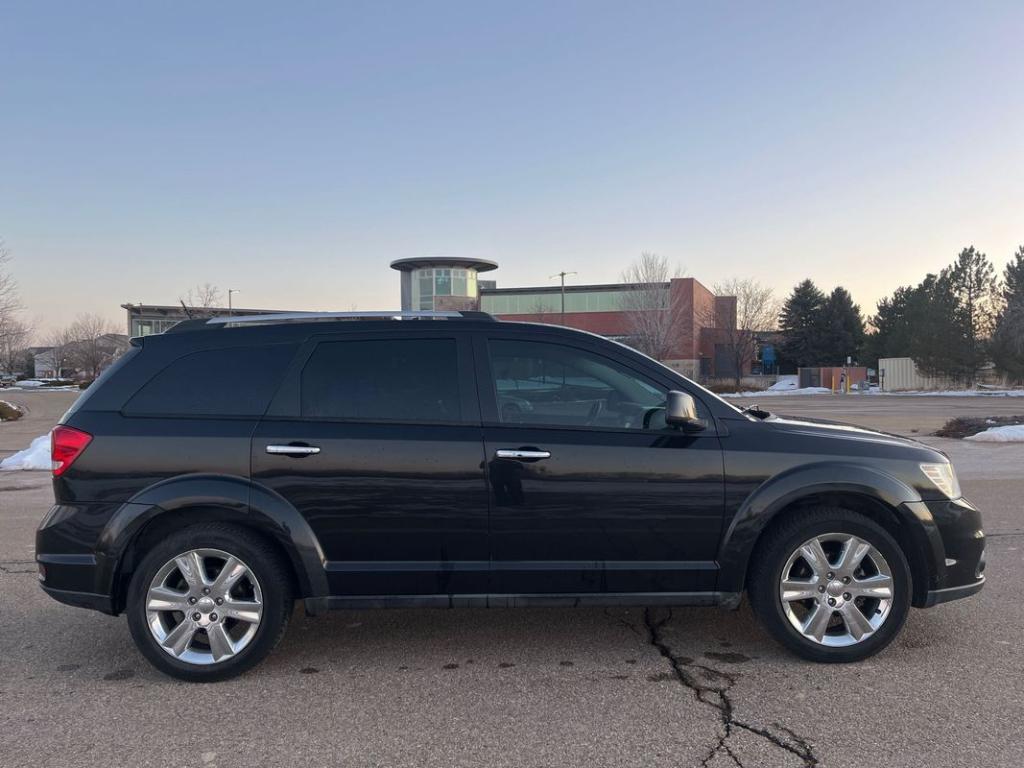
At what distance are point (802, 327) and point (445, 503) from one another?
2652 inches

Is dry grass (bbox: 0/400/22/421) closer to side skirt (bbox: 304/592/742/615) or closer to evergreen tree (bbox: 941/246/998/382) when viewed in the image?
side skirt (bbox: 304/592/742/615)

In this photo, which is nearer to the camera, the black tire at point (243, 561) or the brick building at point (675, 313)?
the black tire at point (243, 561)

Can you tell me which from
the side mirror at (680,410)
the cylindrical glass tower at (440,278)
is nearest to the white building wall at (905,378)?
the cylindrical glass tower at (440,278)

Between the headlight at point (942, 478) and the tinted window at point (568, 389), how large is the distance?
1.47 metres

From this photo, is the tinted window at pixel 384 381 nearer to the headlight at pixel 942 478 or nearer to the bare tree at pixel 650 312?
the headlight at pixel 942 478

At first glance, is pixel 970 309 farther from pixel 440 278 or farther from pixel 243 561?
pixel 243 561

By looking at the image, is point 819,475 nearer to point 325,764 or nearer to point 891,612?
point 891,612

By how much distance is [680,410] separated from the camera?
3.68 metres

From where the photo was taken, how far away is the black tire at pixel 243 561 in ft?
12.0

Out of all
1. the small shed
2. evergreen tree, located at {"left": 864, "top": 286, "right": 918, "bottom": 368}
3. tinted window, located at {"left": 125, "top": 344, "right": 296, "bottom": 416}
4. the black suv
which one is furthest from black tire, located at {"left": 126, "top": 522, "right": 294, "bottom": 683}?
evergreen tree, located at {"left": 864, "top": 286, "right": 918, "bottom": 368}

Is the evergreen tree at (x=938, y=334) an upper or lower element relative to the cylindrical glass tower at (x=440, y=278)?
lower

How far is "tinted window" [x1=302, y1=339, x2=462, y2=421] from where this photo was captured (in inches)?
151

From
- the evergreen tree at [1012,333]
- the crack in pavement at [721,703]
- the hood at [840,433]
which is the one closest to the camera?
the crack in pavement at [721,703]

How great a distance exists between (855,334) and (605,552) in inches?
2751
